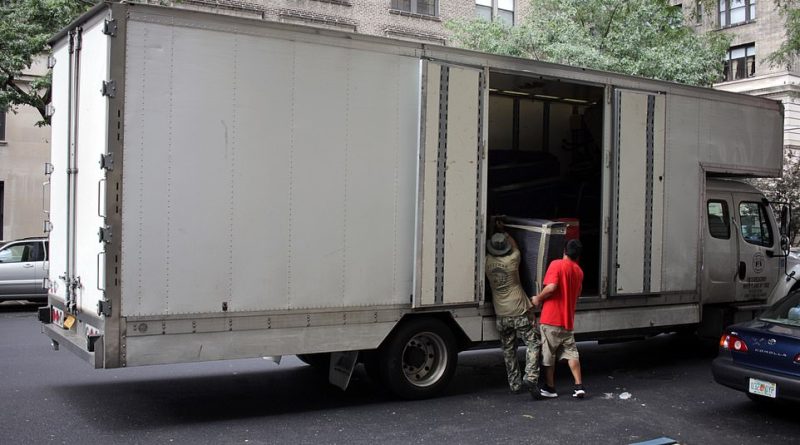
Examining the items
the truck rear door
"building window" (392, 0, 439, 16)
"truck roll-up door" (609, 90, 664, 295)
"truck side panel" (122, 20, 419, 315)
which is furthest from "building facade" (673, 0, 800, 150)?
the truck rear door

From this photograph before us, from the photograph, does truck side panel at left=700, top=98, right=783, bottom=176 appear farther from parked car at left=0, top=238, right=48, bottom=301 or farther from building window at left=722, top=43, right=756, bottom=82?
building window at left=722, top=43, right=756, bottom=82

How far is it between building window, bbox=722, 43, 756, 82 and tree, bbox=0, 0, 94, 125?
29.4m

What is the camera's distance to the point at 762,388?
22.1ft

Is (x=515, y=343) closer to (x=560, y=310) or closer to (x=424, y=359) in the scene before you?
(x=560, y=310)

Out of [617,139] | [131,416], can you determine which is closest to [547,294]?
[617,139]

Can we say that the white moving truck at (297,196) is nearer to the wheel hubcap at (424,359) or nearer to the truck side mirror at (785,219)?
the wheel hubcap at (424,359)

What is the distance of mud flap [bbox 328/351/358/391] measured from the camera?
7.28 meters

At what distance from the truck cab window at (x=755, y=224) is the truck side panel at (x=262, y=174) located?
5.58 m

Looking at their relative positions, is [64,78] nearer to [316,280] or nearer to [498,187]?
[316,280]

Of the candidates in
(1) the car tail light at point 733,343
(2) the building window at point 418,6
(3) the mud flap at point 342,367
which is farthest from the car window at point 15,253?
(2) the building window at point 418,6

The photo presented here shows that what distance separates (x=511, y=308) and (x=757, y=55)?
32.0m

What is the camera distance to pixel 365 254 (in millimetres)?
7039

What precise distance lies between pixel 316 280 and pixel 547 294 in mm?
2430

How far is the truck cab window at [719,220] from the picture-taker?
10008mm
